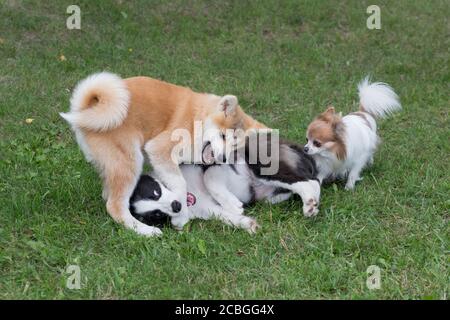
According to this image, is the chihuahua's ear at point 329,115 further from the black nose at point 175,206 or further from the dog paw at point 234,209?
the black nose at point 175,206

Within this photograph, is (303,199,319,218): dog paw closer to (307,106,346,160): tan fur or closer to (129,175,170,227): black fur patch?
(307,106,346,160): tan fur

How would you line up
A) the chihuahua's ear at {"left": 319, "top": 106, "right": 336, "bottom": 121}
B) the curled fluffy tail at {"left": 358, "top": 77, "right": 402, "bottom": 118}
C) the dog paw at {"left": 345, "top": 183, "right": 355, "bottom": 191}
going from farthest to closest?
the curled fluffy tail at {"left": 358, "top": 77, "right": 402, "bottom": 118} → the chihuahua's ear at {"left": 319, "top": 106, "right": 336, "bottom": 121} → the dog paw at {"left": 345, "top": 183, "right": 355, "bottom": 191}

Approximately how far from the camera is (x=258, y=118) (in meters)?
6.76

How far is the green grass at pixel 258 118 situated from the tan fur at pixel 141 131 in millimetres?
303

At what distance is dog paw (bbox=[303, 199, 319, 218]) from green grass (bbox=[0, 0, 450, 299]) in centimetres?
5

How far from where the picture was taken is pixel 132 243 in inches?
158

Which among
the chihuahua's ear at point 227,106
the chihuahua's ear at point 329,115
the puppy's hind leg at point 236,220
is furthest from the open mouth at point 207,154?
the chihuahua's ear at point 329,115

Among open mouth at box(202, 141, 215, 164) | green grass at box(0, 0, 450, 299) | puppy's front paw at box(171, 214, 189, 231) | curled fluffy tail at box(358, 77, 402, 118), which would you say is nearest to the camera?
green grass at box(0, 0, 450, 299)

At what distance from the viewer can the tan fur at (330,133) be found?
4969mm

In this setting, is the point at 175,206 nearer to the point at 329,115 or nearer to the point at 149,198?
the point at 149,198

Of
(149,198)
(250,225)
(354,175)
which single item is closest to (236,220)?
(250,225)

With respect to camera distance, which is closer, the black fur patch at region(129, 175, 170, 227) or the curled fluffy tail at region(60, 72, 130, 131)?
the curled fluffy tail at region(60, 72, 130, 131)

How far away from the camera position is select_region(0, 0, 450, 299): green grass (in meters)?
3.67

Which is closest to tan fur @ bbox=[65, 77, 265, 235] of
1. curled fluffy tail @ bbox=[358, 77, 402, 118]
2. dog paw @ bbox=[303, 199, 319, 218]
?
dog paw @ bbox=[303, 199, 319, 218]
